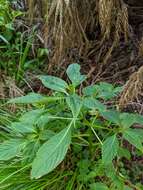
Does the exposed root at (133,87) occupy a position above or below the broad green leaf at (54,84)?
below

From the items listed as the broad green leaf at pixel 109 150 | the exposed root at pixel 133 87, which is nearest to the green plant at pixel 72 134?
the broad green leaf at pixel 109 150

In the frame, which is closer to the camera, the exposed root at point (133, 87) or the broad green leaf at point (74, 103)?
the broad green leaf at point (74, 103)

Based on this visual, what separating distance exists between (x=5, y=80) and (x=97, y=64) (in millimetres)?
476

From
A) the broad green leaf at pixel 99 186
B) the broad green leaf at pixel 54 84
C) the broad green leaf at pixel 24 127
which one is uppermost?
the broad green leaf at pixel 54 84

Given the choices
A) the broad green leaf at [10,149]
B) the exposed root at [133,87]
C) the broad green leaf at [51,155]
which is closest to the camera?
the broad green leaf at [51,155]

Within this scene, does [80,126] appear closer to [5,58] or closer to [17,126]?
[17,126]

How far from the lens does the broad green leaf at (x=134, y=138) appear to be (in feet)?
4.63

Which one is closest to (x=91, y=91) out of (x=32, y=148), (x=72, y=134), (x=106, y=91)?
(x=106, y=91)

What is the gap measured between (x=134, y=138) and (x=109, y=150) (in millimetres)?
91

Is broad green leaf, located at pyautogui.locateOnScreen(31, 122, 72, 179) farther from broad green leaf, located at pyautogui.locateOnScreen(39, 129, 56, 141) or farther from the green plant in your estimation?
broad green leaf, located at pyautogui.locateOnScreen(39, 129, 56, 141)

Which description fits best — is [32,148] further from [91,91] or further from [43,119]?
[91,91]

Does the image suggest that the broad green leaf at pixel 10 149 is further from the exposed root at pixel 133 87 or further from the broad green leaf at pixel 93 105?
the exposed root at pixel 133 87

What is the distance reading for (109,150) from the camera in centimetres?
143

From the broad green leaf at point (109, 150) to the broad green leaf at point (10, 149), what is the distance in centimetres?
29
